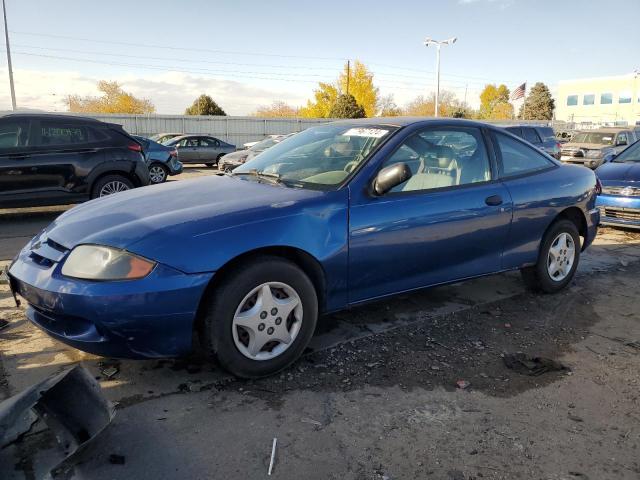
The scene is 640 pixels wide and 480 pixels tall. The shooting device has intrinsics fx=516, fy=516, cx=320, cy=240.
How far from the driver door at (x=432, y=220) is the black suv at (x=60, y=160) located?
6.09m

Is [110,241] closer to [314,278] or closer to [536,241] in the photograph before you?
[314,278]

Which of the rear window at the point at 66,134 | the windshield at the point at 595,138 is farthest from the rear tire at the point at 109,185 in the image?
the windshield at the point at 595,138

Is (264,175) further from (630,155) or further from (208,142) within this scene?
(208,142)

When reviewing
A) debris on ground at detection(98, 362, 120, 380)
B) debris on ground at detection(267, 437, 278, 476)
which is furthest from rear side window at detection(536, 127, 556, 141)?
debris on ground at detection(267, 437, 278, 476)

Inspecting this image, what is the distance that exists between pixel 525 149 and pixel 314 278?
101 inches

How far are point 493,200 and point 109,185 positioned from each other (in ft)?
21.1

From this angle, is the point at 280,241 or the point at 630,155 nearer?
the point at 280,241

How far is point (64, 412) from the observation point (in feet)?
7.66

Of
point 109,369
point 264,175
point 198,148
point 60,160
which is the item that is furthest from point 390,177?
point 198,148

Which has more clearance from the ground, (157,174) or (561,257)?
(157,174)

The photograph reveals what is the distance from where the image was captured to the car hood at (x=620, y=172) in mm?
7818

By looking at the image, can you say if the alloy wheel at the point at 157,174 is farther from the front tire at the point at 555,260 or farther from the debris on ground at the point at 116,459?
the debris on ground at the point at 116,459

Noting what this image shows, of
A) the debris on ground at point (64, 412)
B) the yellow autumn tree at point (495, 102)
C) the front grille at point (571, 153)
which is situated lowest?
the debris on ground at point (64, 412)

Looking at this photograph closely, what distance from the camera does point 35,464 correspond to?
7.36ft
